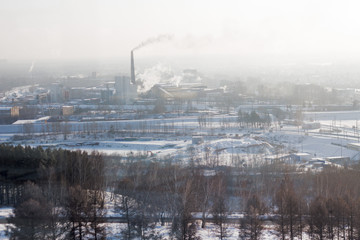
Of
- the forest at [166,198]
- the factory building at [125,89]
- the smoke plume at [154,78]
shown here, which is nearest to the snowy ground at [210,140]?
the forest at [166,198]

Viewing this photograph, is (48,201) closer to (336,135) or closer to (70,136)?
(70,136)

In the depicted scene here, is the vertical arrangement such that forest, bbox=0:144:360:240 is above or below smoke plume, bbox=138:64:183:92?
below

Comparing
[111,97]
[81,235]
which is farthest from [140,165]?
[111,97]

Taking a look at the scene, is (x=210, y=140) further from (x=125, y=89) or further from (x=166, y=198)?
(x=125, y=89)

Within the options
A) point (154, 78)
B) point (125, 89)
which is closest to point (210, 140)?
point (125, 89)

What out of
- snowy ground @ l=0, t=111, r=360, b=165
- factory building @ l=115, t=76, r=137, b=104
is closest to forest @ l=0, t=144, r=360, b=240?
snowy ground @ l=0, t=111, r=360, b=165

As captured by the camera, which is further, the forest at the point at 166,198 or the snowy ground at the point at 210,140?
the snowy ground at the point at 210,140

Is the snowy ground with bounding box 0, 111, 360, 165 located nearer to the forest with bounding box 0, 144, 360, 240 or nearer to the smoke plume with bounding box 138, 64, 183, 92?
the forest with bounding box 0, 144, 360, 240

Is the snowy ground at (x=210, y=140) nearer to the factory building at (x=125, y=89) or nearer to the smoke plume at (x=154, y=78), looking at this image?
the factory building at (x=125, y=89)
